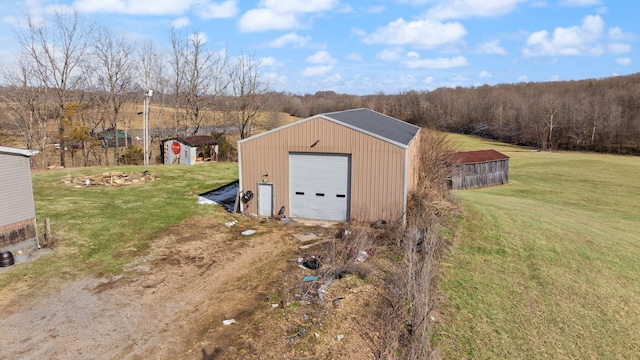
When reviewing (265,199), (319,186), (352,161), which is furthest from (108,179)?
(352,161)

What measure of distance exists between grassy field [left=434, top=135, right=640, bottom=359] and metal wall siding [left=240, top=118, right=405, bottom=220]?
9.75 feet

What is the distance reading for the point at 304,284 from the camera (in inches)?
364

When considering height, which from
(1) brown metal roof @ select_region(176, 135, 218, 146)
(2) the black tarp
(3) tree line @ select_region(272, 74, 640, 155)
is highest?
(3) tree line @ select_region(272, 74, 640, 155)

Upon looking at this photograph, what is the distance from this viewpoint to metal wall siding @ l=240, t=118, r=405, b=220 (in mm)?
13398

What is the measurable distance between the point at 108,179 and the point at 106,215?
273 inches

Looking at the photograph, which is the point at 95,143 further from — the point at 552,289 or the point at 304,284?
the point at 552,289

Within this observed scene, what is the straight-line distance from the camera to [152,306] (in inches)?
326

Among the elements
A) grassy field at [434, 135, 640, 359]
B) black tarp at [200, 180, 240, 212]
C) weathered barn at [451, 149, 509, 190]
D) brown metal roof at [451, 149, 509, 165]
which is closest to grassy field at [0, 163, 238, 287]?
black tarp at [200, 180, 240, 212]

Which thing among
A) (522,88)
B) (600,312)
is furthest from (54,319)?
(522,88)

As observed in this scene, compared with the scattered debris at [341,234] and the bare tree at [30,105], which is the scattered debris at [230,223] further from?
the bare tree at [30,105]

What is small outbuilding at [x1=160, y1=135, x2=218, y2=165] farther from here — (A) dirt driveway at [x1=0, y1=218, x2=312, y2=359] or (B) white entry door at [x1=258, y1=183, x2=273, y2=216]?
(A) dirt driveway at [x1=0, y1=218, x2=312, y2=359]

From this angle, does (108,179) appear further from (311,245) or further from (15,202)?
(311,245)

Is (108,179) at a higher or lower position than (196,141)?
lower

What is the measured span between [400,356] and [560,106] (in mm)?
72451
